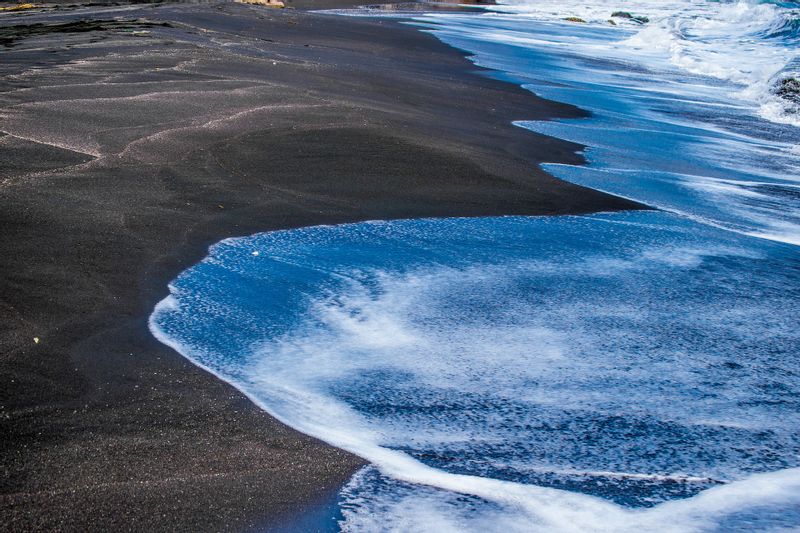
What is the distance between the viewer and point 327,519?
231cm

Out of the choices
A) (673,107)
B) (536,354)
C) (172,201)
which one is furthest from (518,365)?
(673,107)

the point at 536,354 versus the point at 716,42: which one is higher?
the point at 716,42

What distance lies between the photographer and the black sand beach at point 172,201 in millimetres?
2420

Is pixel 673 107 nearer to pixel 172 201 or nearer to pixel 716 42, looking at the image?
pixel 172 201

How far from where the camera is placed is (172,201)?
5074mm

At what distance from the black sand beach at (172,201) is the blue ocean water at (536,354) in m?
0.23

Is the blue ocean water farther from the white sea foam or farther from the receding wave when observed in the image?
the white sea foam

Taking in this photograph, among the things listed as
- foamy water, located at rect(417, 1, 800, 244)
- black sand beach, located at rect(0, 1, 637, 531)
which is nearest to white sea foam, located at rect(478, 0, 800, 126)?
foamy water, located at rect(417, 1, 800, 244)

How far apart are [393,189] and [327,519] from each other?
375 cm

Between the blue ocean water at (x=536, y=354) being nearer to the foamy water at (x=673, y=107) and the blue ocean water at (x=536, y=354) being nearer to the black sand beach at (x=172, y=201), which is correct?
the foamy water at (x=673, y=107)

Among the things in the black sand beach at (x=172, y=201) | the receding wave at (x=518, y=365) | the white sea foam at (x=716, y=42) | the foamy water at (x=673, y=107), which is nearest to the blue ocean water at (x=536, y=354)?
the receding wave at (x=518, y=365)

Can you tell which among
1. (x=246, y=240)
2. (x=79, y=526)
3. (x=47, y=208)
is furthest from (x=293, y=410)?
(x=47, y=208)

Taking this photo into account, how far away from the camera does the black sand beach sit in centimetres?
242

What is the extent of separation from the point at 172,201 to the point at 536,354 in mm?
2792
